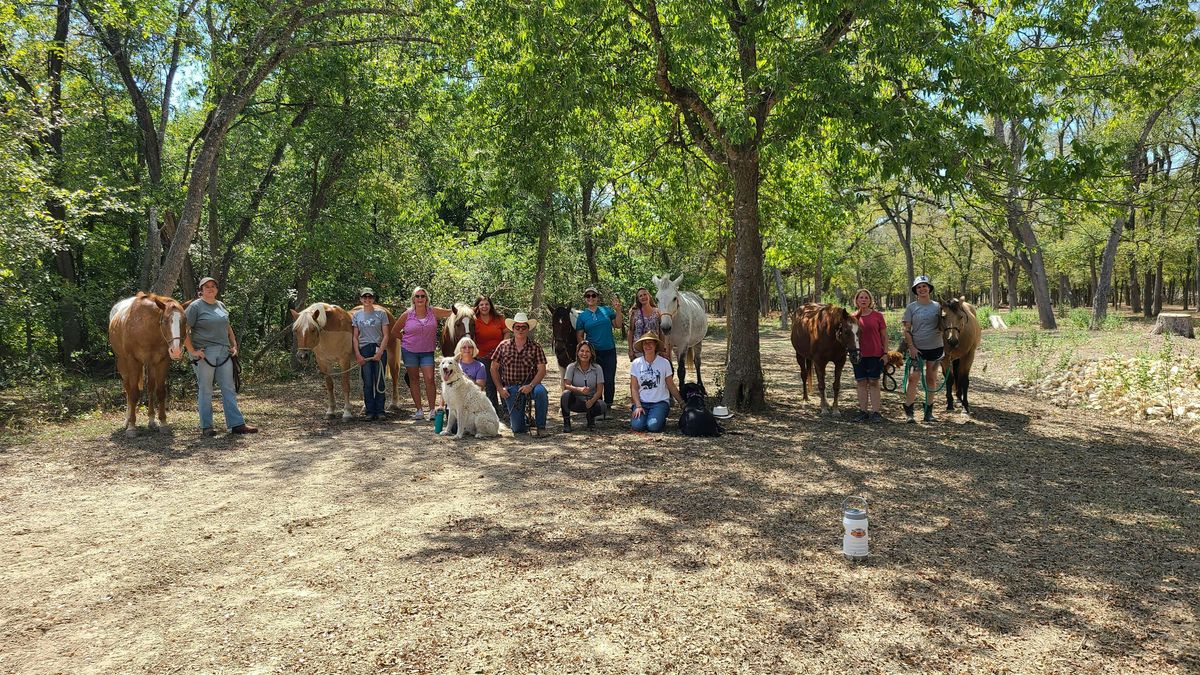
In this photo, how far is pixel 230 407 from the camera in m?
8.86

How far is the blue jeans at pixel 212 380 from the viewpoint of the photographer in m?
8.66

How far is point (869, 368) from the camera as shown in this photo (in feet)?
28.8

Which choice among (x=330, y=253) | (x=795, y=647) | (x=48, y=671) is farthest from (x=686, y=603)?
(x=330, y=253)

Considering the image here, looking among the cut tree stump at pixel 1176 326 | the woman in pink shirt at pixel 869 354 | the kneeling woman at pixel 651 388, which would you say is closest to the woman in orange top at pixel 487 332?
the kneeling woman at pixel 651 388

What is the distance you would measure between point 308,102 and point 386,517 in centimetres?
1225

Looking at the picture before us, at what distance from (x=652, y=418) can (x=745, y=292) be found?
8.38 ft

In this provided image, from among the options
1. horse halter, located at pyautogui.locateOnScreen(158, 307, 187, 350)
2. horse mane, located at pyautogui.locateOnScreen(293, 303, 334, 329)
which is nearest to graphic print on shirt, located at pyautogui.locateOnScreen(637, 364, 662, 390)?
horse mane, located at pyautogui.locateOnScreen(293, 303, 334, 329)

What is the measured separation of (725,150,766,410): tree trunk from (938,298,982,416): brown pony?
2476mm

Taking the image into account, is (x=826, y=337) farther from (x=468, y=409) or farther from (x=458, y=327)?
(x=458, y=327)

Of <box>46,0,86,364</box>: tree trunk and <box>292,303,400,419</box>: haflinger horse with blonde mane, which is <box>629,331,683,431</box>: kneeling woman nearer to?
<box>292,303,400,419</box>: haflinger horse with blonde mane

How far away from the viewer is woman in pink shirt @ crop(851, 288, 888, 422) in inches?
337

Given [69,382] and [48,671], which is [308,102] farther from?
[48,671]

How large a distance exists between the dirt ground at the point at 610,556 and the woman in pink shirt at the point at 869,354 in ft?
3.59

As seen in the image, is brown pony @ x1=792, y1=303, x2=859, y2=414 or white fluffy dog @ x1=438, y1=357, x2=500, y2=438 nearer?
white fluffy dog @ x1=438, y1=357, x2=500, y2=438
